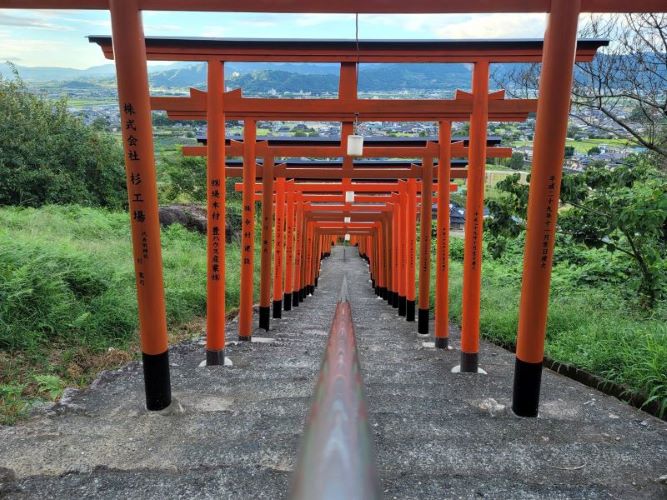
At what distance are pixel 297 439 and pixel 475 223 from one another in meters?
3.34

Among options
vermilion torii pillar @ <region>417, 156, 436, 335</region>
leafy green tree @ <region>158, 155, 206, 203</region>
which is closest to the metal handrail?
vermilion torii pillar @ <region>417, 156, 436, 335</region>

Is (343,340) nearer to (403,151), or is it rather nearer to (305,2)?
(305,2)

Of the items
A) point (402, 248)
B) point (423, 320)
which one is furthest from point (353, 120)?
point (402, 248)

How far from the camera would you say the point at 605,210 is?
8.14 meters

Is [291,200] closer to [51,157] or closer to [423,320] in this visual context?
[423,320]

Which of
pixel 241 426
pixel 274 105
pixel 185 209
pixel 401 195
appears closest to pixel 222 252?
pixel 274 105

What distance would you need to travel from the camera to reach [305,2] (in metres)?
3.63

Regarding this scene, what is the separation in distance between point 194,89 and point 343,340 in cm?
472

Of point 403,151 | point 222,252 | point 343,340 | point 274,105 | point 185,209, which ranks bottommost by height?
point 185,209

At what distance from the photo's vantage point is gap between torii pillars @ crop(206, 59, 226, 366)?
5523mm

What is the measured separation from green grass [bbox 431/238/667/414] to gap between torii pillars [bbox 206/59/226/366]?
13.0 ft

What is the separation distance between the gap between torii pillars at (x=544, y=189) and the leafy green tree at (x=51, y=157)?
19.4m

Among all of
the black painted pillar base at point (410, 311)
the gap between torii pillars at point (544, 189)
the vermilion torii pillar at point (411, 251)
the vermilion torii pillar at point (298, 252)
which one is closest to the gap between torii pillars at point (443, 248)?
the gap between torii pillars at point (544, 189)

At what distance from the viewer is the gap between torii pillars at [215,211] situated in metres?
5.52
